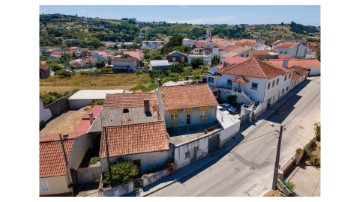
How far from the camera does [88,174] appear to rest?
19.6m

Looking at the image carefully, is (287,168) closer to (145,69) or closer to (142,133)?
(142,133)

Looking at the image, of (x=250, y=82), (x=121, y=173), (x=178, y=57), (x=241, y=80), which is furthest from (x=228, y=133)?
(x=178, y=57)

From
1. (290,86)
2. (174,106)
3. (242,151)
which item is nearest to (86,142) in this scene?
(174,106)

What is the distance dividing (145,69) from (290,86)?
43.9 m

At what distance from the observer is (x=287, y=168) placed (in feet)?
67.5

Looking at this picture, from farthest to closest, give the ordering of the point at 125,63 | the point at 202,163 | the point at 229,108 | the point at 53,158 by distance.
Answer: the point at 125,63 < the point at 229,108 < the point at 202,163 < the point at 53,158

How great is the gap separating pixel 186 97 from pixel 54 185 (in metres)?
14.4

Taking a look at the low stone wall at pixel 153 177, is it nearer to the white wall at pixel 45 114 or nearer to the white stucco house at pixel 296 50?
the white wall at pixel 45 114

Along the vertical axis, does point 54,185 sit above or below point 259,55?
below

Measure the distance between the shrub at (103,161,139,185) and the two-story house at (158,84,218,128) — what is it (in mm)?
6967

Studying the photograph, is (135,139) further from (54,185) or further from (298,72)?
(298,72)

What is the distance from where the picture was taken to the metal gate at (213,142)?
2340 cm

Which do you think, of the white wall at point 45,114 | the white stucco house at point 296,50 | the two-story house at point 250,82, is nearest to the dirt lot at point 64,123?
the white wall at point 45,114

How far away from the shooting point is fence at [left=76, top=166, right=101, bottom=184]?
63.5ft
